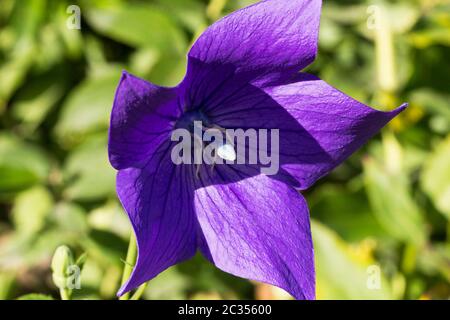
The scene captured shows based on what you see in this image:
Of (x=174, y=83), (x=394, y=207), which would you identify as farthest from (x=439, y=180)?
(x=174, y=83)

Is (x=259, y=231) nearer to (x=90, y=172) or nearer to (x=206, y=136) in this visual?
(x=206, y=136)

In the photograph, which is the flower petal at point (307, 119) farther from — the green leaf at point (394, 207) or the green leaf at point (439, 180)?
the green leaf at point (439, 180)

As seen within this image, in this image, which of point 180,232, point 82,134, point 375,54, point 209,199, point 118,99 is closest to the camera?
point 118,99

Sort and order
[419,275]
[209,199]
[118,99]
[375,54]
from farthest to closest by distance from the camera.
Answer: [375,54]
[419,275]
[209,199]
[118,99]

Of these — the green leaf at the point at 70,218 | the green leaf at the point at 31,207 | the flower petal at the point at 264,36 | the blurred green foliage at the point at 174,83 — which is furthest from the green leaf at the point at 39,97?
the flower petal at the point at 264,36
